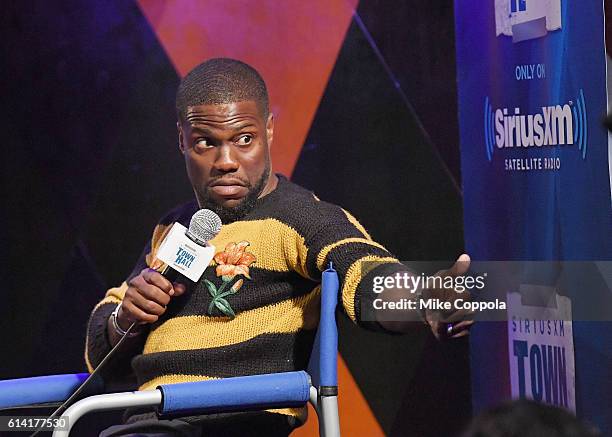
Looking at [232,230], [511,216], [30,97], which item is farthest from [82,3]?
[511,216]

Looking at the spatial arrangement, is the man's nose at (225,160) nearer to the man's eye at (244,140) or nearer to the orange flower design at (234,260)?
the man's eye at (244,140)

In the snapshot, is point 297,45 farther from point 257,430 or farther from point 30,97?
point 257,430

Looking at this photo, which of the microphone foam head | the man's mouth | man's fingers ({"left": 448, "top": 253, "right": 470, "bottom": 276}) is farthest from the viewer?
the man's mouth

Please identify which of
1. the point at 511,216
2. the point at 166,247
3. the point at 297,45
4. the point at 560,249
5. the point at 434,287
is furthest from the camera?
the point at 297,45

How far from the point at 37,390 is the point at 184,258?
1.70 ft

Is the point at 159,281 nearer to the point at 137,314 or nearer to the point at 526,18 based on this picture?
the point at 137,314

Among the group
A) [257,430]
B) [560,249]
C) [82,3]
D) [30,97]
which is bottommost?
[257,430]

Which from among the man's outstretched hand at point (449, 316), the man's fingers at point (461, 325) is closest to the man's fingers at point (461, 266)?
the man's outstretched hand at point (449, 316)

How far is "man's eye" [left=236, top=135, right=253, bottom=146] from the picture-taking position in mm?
2848

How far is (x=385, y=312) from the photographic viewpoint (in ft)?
8.18

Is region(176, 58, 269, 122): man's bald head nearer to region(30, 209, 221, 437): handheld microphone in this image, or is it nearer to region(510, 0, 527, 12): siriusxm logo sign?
region(30, 209, 221, 437): handheld microphone

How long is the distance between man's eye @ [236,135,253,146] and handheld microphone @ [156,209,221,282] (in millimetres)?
282

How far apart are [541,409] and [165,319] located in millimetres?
1666

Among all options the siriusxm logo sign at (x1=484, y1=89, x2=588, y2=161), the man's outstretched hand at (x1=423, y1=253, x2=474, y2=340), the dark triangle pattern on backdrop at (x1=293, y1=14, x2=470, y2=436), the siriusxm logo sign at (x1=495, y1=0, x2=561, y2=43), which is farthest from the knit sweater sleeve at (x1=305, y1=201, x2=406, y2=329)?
the dark triangle pattern on backdrop at (x1=293, y1=14, x2=470, y2=436)
